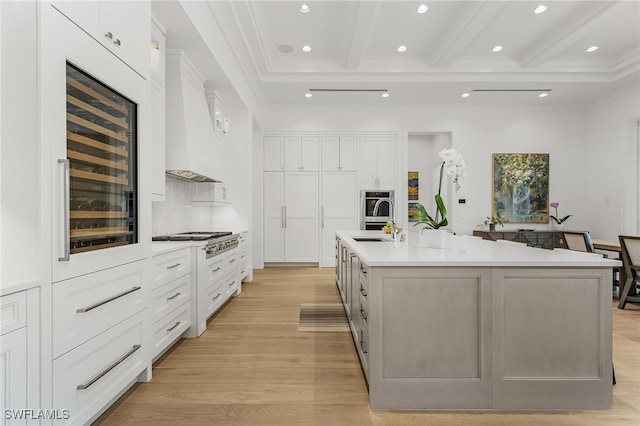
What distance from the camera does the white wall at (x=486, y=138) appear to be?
6.30 metres

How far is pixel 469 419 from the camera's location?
5.54 ft

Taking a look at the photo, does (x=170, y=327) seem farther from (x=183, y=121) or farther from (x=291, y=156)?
(x=291, y=156)

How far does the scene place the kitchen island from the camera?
5.75ft

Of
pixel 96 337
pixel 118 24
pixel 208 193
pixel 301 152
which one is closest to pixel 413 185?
pixel 301 152

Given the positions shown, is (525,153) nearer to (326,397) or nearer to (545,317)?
(545,317)

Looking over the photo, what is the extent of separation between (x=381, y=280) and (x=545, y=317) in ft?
2.97

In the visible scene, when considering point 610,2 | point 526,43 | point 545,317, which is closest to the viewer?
point 545,317

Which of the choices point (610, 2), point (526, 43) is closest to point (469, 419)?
point (610, 2)

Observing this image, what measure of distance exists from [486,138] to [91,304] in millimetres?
6717

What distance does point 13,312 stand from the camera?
1.17 m

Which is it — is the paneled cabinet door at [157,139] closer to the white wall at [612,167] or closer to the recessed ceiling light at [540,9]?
the recessed ceiling light at [540,9]

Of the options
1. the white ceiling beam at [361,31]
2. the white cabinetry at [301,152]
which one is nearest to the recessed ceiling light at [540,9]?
the white ceiling beam at [361,31]

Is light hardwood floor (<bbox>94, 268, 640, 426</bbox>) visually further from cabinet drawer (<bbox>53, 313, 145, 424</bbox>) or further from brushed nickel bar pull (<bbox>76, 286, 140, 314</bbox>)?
brushed nickel bar pull (<bbox>76, 286, 140, 314</bbox>)

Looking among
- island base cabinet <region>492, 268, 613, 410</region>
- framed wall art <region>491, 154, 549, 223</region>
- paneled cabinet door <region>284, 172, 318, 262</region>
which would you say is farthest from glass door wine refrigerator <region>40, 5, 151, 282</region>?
framed wall art <region>491, 154, 549, 223</region>
